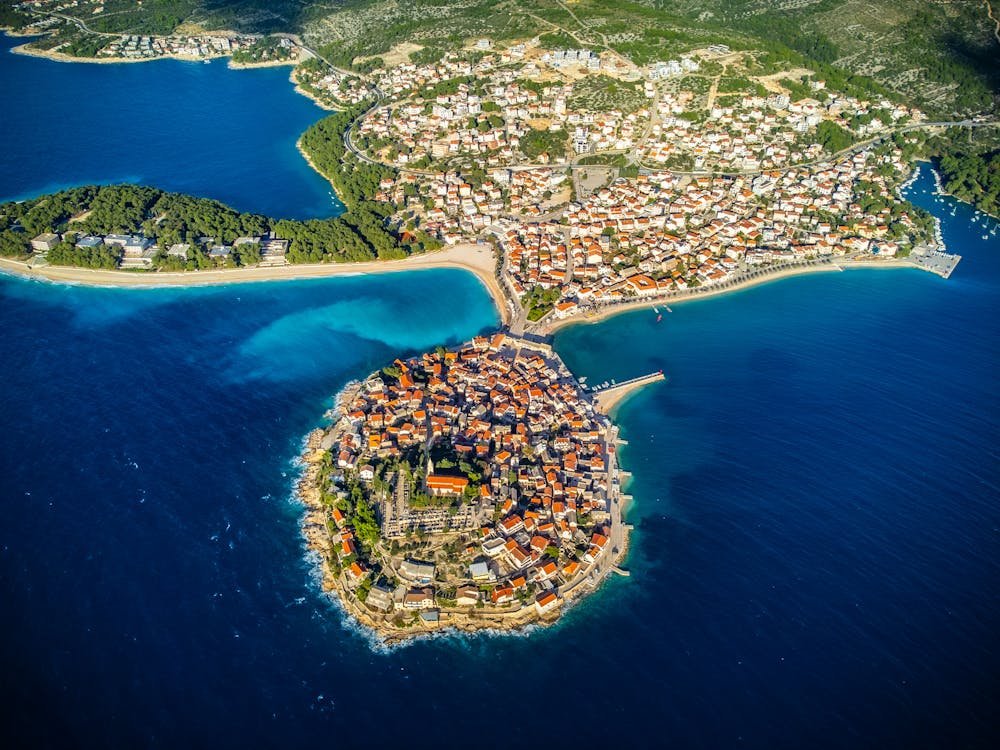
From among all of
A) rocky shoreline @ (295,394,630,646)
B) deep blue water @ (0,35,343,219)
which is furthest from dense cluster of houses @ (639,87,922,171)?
rocky shoreline @ (295,394,630,646)

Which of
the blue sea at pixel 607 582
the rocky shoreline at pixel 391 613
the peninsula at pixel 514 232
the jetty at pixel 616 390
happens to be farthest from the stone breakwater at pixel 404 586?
the jetty at pixel 616 390

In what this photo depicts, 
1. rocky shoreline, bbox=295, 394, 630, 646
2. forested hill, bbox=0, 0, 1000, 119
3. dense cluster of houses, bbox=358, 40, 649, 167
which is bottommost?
rocky shoreline, bbox=295, 394, 630, 646

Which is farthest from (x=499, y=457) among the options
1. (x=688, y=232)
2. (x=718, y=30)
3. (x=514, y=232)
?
(x=718, y=30)

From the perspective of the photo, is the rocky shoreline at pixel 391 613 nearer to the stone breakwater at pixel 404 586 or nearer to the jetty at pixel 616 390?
the stone breakwater at pixel 404 586

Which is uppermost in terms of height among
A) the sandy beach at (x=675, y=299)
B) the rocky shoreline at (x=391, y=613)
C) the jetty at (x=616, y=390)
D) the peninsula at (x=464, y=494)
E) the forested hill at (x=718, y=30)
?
the forested hill at (x=718, y=30)

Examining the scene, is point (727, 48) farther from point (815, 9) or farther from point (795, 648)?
point (795, 648)

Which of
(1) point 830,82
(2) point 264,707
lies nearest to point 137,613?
(2) point 264,707

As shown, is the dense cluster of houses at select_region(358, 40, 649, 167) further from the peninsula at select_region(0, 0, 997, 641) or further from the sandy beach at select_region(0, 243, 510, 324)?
the sandy beach at select_region(0, 243, 510, 324)
